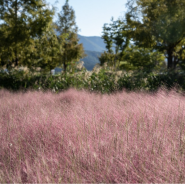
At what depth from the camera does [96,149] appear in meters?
2.32

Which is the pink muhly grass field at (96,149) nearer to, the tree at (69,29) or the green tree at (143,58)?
the green tree at (143,58)

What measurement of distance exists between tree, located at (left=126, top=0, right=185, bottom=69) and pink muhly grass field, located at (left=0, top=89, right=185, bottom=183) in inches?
371

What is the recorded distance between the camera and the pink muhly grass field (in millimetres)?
1966

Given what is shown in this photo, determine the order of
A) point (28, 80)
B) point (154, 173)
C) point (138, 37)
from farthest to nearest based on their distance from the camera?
point (138, 37)
point (28, 80)
point (154, 173)

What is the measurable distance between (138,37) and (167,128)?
1241 cm

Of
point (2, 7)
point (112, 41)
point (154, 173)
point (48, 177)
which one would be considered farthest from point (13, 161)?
point (112, 41)

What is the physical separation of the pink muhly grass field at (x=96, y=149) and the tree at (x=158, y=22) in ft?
30.9

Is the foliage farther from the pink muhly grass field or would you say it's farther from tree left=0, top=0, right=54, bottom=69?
tree left=0, top=0, right=54, bottom=69

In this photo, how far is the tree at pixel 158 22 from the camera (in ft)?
40.0

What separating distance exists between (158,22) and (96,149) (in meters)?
12.1

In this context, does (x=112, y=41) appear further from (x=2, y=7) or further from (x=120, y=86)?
→ (x=120, y=86)

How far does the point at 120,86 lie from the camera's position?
718cm

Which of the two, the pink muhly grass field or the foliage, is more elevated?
the foliage

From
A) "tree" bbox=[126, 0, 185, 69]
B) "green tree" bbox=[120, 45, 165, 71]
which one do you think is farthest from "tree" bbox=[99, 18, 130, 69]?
"tree" bbox=[126, 0, 185, 69]
